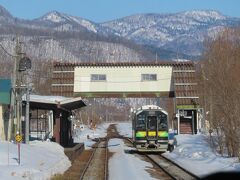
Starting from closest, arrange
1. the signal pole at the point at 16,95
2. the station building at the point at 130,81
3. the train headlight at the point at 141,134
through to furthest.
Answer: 1. the signal pole at the point at 16,95
2. the train headlight at the point at 141,134
3. the station building at the point at 130,81

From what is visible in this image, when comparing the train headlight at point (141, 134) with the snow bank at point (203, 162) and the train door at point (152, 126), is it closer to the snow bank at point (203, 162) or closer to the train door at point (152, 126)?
the train door at point (152, 126)

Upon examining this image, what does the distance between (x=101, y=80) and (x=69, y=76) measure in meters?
3.92

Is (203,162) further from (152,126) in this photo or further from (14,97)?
(14,97)

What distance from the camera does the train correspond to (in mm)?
34781

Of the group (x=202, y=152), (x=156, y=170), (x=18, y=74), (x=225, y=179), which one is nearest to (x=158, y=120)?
(x=202, y=152)

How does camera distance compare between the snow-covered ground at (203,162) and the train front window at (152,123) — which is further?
the train front window at (152,123)

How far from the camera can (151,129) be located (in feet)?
114

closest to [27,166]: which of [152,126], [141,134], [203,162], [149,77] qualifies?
[203,162]

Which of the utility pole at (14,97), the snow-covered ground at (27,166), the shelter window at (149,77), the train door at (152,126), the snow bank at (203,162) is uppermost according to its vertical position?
the shelter window at (149,77)

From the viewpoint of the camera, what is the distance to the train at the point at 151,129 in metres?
34.8

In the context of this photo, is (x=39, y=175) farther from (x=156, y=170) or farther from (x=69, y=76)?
(x=69, y=76)

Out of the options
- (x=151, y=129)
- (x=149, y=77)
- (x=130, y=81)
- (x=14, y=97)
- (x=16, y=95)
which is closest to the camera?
(x=151, y=129)

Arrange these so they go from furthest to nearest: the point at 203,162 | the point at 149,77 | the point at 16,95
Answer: the point at 149,77
the point at 16,95
the point at 203,162

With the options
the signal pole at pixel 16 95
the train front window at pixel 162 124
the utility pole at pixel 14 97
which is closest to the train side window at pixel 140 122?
the train front window at pixel 162 124
